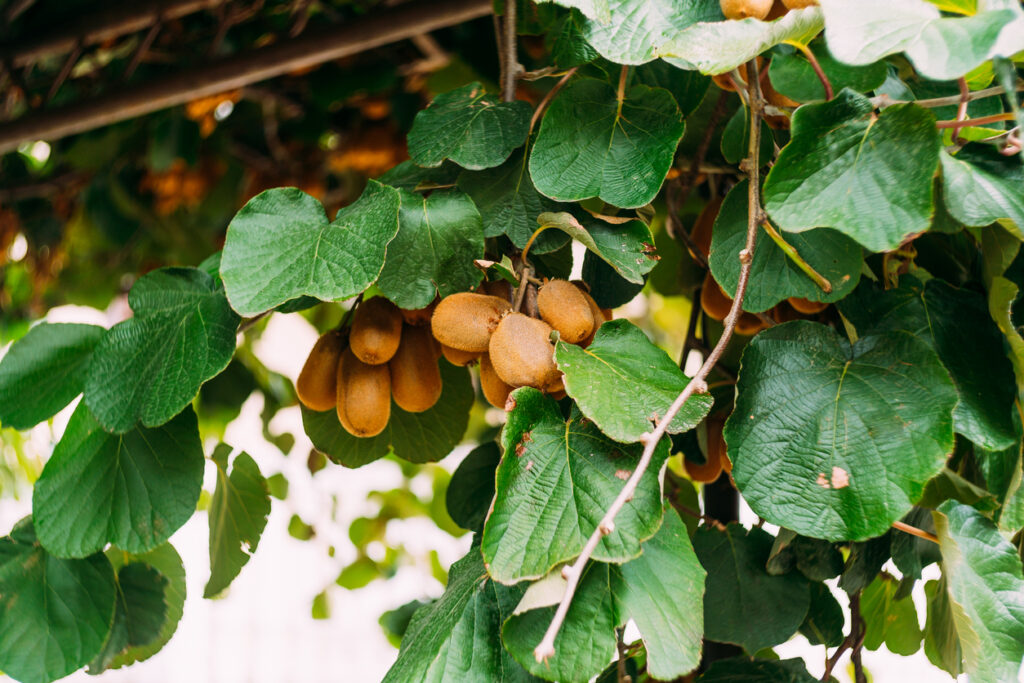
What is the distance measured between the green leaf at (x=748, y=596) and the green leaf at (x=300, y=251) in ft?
1.04

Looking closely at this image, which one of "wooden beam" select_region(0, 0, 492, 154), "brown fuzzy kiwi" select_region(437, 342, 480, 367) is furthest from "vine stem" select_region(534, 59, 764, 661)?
"wooden beam" select_region(0, 0, 492, 154)

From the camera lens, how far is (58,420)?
1.55 meters

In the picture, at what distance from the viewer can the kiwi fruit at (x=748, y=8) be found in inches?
16.4

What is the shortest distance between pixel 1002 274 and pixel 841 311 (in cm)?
9

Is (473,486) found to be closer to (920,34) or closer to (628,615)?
(628,615)

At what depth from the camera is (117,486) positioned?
1.78ft

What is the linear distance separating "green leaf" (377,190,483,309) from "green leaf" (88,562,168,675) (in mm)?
355

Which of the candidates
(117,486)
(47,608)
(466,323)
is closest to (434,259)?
(466,323)

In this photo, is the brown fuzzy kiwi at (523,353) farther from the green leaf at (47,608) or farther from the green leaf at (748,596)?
the green leaf at (47,608)

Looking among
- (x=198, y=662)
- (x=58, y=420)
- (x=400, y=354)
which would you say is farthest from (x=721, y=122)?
(x=198, y=662)

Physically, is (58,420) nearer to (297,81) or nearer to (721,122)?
(297,81)

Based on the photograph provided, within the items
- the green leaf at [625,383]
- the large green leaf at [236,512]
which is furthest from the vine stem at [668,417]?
the large green leaf at [236,512]

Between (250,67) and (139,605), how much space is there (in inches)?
29.2

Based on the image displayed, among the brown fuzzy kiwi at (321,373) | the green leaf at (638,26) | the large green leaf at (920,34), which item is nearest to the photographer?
the large green leaf at (920,34)
